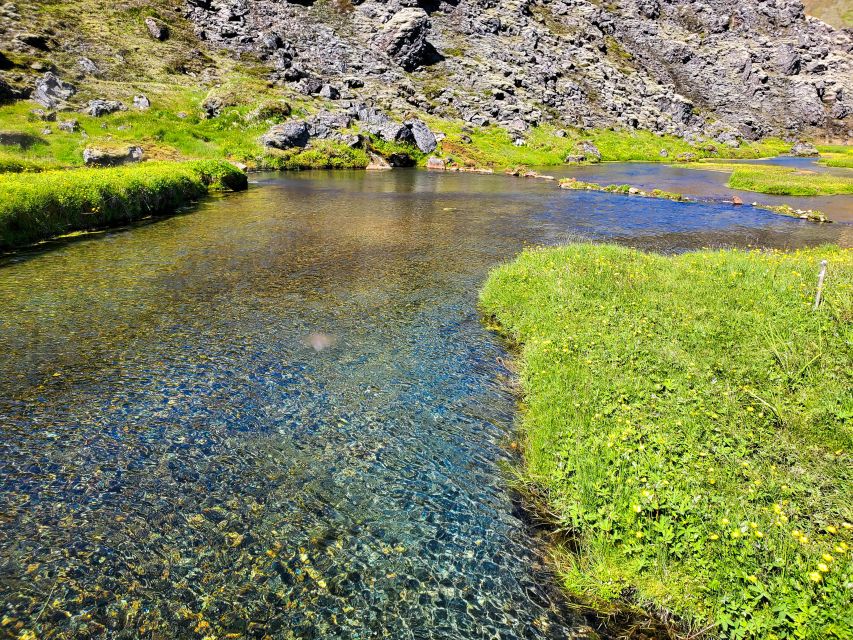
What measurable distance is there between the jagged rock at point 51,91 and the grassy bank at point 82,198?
47.0 m

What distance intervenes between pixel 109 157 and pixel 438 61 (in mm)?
118555

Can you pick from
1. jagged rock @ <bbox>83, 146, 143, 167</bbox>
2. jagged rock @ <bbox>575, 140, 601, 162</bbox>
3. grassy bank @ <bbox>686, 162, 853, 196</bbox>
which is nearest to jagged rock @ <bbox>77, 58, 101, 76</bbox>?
jagged rock @ <bbox>83, 146, 143, 167</bbox>

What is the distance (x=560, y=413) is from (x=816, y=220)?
2031 inches

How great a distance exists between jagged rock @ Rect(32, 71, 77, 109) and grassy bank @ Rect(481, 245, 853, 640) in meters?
93.2

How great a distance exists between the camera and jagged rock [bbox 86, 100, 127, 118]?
A: 77875 millimetres

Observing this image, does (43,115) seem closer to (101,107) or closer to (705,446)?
(101,107)

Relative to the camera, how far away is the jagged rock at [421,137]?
103431 millimetres

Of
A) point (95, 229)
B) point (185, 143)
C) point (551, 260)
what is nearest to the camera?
point (551, 260)

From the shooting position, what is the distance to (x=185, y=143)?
78.0 meters

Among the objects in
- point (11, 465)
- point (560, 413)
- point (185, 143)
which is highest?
point (185, 143)

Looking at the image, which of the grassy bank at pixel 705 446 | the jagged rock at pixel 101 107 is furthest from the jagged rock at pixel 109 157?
the grassy bank at pixel 705 446

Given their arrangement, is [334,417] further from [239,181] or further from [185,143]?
[185,143]

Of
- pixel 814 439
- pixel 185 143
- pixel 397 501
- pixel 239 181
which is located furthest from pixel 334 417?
pixel 185 143

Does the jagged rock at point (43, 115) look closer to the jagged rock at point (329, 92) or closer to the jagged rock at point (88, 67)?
the jagged rock at point (88, 67)
